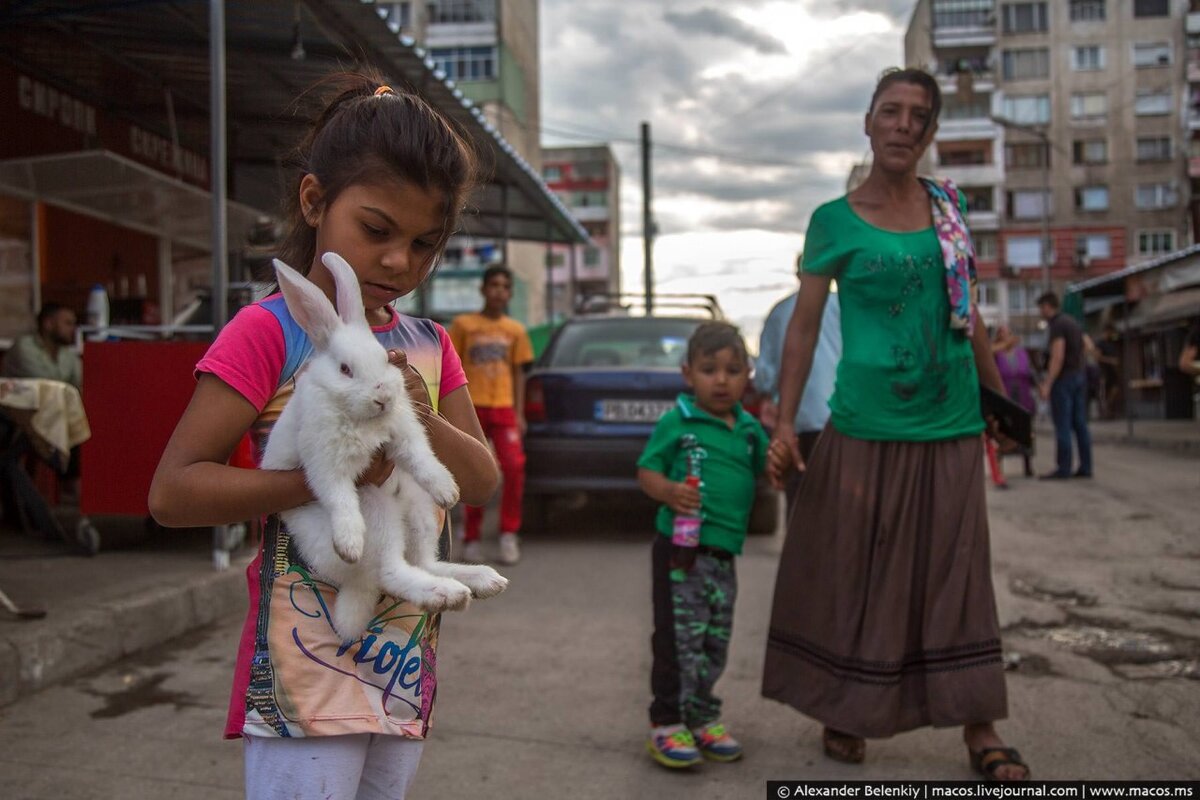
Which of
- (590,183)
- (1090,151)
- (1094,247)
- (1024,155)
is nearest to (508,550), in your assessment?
(1094,247)

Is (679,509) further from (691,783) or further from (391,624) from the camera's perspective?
(391,624)

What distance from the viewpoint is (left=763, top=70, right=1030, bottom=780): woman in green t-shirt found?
307 cm

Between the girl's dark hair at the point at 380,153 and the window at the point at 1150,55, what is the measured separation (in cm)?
6408

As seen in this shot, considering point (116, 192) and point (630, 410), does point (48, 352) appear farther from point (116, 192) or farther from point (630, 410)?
point (630, 410)

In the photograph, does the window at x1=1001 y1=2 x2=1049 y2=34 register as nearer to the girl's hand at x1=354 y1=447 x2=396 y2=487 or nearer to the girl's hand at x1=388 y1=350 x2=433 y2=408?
the girl's hand at x1=388 y1=350 x2=433 y2=408

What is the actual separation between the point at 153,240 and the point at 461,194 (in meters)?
11.3

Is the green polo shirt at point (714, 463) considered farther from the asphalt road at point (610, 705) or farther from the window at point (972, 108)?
the window at point (972, 108)

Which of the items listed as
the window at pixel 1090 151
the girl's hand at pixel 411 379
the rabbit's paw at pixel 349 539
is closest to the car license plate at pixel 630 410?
the girl's hand at pixel 411 379

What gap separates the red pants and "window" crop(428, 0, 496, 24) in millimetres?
38810

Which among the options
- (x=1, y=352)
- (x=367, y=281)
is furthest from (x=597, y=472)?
(x=367, y=281)

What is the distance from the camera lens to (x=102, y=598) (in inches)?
177

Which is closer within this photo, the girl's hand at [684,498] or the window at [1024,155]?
the girl's hand at [684,498]

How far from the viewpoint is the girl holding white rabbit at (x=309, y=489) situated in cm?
140

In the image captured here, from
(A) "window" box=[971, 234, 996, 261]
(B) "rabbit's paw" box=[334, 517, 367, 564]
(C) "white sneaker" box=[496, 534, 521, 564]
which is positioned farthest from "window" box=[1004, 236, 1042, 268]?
(B) "rabbit's paw" box=[334, 517, 367, 564]
